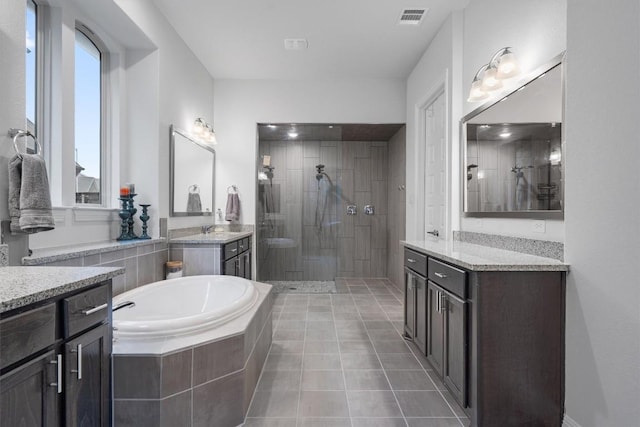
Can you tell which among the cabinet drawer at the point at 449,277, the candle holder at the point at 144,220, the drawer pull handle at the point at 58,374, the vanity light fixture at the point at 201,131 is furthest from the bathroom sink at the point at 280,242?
the drawer pull handle at the point at 58,374

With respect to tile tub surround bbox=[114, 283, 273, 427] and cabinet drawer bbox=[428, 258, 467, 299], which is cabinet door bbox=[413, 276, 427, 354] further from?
tile tub surround bbox=[114, 283, 273, 427]

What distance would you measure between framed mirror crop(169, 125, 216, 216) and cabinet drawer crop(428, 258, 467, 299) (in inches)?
93.0

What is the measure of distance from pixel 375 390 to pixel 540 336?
996mm

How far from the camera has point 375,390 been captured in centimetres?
197

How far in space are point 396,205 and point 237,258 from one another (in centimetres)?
255

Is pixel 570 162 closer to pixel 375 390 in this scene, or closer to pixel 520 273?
pixel 520 273

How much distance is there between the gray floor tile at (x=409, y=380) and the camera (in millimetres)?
2004

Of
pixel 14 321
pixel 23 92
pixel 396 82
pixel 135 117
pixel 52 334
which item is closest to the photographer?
pixel 14 321

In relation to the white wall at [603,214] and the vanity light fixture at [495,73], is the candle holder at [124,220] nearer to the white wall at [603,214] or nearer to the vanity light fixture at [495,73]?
the vanity light fixture at [495,73]

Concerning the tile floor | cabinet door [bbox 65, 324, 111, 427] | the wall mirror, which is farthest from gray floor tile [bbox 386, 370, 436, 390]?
cabinet door [bbox 65, 324, 111, 427]

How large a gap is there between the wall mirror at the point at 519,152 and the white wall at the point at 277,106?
179 cm

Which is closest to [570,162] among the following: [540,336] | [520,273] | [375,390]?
[520,273]

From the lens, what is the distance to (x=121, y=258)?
2.21 m

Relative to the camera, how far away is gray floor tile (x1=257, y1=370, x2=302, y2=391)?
200cm
